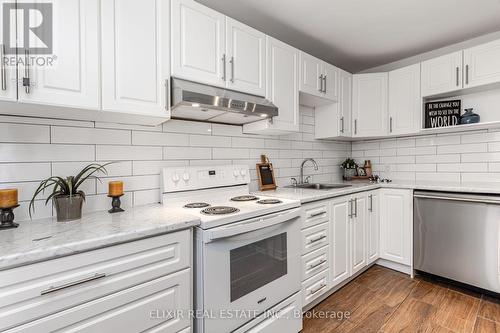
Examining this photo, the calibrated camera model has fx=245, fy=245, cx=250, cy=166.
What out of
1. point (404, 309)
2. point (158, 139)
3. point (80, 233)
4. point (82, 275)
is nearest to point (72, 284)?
point (82, 275)

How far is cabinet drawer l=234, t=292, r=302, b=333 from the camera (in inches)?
55.3

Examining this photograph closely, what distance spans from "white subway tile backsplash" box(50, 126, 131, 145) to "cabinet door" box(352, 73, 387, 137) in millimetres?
2544

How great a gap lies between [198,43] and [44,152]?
3.55 ft

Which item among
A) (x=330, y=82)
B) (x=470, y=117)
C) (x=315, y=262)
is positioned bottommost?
(x=315, y=262)

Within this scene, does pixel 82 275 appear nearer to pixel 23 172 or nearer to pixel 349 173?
pixel 23 172

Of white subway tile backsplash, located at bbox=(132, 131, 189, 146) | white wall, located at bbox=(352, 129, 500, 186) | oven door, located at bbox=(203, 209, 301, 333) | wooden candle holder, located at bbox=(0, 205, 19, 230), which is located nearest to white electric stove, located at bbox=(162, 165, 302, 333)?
oven door, located at bbox=(203, 209, 301, 333)

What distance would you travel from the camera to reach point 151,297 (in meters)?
1.08

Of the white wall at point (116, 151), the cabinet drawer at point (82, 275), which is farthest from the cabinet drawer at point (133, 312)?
the white wall at point (116, 151)

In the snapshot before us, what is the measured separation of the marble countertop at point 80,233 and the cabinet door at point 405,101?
8.53ft

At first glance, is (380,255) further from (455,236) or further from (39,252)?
(39,252)

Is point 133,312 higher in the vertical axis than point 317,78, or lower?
lower

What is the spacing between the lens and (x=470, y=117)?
237 cm

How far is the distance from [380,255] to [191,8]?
9.59ft

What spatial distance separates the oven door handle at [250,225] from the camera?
1.21 m
